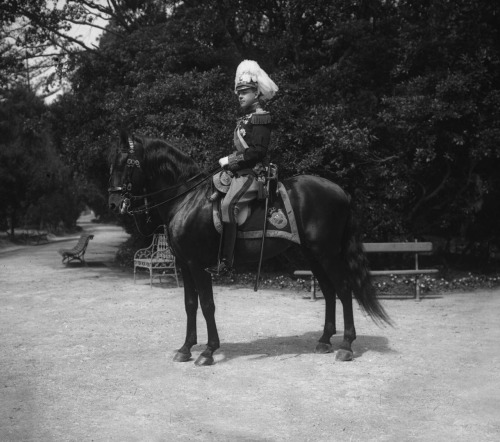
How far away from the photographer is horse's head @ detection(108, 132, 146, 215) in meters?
5.98

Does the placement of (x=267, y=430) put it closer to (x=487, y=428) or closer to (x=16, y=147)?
(x=487, y=428)

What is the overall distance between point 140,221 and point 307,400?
3.14 m

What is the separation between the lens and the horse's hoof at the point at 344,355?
20.2ft

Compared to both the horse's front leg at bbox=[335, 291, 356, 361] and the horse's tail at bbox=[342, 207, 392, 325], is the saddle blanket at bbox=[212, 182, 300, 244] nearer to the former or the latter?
the horse's tail at bbox=[342, 207, 392, 325]

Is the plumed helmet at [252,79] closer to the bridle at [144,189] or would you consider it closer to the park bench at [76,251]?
the bridle at [144,189]

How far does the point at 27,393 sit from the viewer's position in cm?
511

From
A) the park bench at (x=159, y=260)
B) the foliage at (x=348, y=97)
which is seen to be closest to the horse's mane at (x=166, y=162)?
the foliage at (x=348, y=97)

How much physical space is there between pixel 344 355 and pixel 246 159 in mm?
2348

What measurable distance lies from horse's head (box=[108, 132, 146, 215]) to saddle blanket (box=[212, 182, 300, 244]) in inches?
49.4

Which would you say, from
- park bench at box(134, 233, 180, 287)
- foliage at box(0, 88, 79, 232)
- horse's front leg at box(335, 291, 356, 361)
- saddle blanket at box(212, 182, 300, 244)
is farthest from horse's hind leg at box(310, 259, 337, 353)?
foliage at box(0, 88, 79, 232)

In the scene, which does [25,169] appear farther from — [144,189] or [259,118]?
[259,118]

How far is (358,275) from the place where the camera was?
6.47 meters

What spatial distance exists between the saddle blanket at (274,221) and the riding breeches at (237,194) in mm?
202

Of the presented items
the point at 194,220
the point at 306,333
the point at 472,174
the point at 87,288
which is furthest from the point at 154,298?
the point at 472,174
